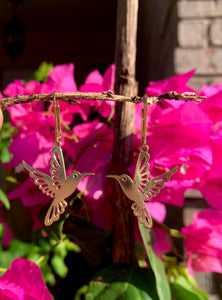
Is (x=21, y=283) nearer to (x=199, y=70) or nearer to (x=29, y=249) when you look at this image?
(x=29, y=249)

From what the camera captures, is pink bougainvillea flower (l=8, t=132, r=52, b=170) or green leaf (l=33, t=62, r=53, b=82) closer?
pink bougainvillea flower (l=8, t=132, r=52, b=170)

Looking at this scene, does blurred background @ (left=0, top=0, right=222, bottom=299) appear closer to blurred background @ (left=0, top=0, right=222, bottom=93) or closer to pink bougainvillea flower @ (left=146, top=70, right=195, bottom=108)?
blurred background @ (left=0, top=0, right=222, bottom=93)

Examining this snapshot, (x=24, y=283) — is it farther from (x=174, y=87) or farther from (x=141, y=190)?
(x=174, y=87)

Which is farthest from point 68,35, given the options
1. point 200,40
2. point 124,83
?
point 124,83

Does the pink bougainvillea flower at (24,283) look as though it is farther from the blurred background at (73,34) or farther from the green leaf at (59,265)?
the blurred background at (73,34)

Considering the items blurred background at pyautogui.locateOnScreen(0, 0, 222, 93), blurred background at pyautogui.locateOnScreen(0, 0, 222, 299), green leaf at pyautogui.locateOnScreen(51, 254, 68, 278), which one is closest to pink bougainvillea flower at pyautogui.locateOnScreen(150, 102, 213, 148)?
green leaf at pyautogui.locateOnScreen(51, 254, 68, 278)

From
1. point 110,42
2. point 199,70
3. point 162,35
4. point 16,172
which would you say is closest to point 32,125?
point 16,172
